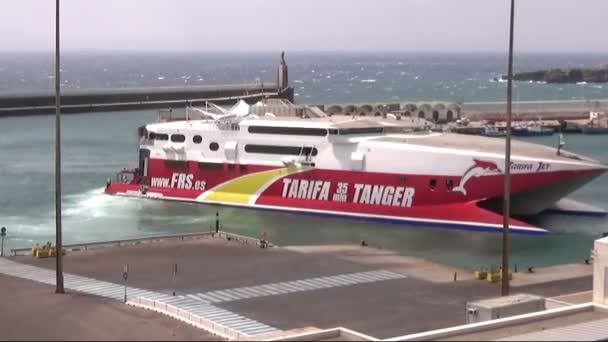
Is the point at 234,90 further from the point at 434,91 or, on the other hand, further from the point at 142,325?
the point at 142,325

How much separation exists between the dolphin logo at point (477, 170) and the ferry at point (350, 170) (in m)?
0.04

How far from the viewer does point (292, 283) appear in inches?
943

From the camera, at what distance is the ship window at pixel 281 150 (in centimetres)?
4097

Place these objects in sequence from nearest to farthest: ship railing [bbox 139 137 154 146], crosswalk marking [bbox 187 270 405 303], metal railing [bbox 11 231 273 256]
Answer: crosswalk marking [bbox 187 270 405 303] → metal railing [bbox 11 231 273 256] → ship railing [bbox 139 137 154 146]

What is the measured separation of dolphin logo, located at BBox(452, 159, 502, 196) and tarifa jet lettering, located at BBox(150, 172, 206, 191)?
37.7 feet

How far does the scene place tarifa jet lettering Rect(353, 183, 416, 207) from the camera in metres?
38.5

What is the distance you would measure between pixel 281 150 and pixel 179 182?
5408mm

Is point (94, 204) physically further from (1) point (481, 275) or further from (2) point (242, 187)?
(1) point (481, 275)

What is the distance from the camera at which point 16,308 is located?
19.2 m

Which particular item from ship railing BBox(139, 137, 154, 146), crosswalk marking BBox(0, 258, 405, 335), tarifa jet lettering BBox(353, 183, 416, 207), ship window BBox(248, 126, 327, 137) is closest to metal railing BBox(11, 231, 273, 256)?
crosswalk marking BBox(0, 258, 405, 335)

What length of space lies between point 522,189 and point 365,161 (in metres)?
5.71

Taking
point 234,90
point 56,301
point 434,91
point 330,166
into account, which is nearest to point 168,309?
point 56,301

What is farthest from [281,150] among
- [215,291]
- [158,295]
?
[158,295]

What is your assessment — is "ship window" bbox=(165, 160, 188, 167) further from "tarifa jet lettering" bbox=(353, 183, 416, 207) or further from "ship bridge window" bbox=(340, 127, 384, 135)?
"tarifa jet lettering" bbox=(353, 183, 416, 207)
